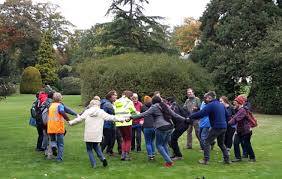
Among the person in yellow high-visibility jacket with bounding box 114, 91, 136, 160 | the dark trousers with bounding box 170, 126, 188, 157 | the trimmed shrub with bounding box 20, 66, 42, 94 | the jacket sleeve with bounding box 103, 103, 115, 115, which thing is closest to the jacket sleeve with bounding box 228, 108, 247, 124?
the dark trousers with bounding box 170, 126, 188, 157

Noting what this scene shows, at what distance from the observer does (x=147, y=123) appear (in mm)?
11648

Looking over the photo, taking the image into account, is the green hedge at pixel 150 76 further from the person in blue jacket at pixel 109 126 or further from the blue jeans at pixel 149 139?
the blue jeans at pixel 149 139

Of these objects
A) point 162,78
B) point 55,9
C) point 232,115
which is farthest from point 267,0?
point 55,9

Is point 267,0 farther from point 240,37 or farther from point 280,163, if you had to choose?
point 280,163

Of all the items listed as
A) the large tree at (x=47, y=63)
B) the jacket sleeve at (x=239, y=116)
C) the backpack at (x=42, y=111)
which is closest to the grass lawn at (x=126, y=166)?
the backpack at (x=42, y=111)

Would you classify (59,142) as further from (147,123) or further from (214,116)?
(214,116)

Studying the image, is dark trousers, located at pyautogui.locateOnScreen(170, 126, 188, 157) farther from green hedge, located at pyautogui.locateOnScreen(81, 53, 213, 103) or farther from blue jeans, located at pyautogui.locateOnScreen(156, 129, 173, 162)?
green hedge, located at pyautogui.locateOnScreen(81, 53, 213, 103)

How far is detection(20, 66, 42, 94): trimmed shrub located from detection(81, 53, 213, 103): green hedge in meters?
23.9

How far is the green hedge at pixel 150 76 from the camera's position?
27734 mm

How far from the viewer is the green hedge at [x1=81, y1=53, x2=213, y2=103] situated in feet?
91.0

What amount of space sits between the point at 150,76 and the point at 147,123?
53.0ft

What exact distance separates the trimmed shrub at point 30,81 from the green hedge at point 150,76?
2393 cm

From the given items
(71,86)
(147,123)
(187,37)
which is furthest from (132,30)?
(187,37)

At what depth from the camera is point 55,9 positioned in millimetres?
71562
